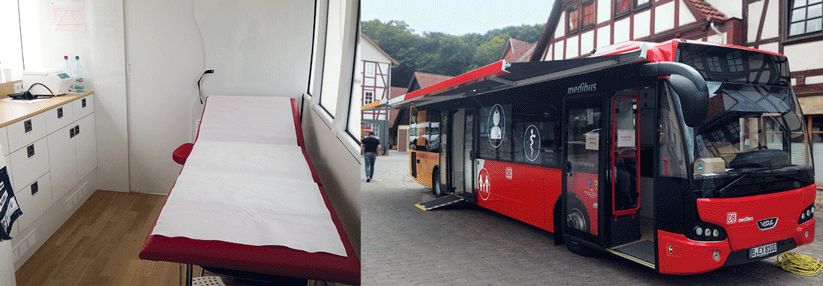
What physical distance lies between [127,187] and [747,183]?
14.3ft

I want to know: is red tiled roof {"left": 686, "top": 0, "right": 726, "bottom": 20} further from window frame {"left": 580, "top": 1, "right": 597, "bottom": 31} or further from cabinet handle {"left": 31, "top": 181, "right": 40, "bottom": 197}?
cabinet handle {"left": 31, "top": 181, "right": 40, "bottom": 197}

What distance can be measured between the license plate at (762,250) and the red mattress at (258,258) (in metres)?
1.53

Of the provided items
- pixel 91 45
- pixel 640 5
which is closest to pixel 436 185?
pixel 640 5

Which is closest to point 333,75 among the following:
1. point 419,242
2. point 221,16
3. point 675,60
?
point 221,16

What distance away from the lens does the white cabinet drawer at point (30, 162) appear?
113 inches

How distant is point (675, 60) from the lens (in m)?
1.84

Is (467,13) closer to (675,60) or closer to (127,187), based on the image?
(675,60)

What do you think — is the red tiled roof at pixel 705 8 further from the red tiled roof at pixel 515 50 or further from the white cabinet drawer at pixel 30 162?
the white cabinet drawer at pixel 30 162

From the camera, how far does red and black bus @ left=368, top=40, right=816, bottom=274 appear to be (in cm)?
184

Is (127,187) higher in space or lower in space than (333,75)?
lower

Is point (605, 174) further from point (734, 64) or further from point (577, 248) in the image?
point (734, 64)

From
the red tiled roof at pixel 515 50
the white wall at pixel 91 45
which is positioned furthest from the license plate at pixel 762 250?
the white wall at pixel 91 45

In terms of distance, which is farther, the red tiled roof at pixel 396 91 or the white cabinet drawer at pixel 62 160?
the white cabinet drawer at pixel 62 160

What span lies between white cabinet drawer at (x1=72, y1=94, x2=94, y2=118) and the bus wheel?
306 centimetres
